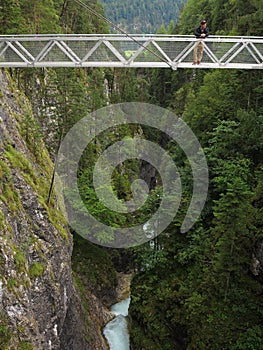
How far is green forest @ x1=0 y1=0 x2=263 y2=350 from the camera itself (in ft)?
62.2

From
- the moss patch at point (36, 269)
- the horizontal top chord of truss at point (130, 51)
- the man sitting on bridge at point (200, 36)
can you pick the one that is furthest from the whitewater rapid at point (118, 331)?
the man sitting on bridge at point (200, 36)

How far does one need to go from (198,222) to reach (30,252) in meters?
13.0

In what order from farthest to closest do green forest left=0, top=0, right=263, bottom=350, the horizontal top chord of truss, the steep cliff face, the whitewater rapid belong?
1. the whitewater rapid
2. green forest left=0, top=0, right=263, bottom=350
3. the horizontal top chord of truss
4. the steep cliff face

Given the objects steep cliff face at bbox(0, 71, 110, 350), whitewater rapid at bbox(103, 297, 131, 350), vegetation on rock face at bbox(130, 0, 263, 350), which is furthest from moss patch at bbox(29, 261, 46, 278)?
whitewater rapid at bbox(103, 297, 131, 350)

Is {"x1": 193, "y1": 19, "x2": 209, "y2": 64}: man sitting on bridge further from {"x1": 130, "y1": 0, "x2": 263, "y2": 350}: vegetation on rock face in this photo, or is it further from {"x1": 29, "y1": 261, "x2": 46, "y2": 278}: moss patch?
{"x1": 29, "y1": 261, "x2": 46, "y2": 278}: moss patch

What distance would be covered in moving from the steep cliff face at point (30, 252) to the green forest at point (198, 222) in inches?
74.2

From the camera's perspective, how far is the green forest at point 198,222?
62.2 ft

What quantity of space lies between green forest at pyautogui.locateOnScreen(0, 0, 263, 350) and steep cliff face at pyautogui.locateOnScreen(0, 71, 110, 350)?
1.89 meters

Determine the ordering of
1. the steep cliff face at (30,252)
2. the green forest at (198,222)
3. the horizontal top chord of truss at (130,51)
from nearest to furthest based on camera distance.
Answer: the steep cliff face at (30,252) < the horizontal top chord of truss at (130,51) < the green forest at (198,222)

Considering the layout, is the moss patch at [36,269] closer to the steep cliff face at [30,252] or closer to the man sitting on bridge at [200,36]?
the steep cliff face at [30,252]

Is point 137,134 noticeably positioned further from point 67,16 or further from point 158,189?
point 158,189

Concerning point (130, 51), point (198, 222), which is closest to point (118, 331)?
point (198, 222)

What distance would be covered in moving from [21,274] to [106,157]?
982 inches

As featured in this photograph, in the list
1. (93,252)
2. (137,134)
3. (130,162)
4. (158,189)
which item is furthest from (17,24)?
(137,134)
